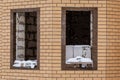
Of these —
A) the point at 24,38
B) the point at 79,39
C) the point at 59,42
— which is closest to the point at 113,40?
the point at 79,39

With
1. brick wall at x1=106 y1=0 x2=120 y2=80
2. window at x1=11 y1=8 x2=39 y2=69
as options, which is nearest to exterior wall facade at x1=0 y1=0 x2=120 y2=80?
brick wall at x1=106 y1=0 x2=120 y2=80

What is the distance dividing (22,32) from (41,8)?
839 millimetres

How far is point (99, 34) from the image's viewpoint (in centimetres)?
747

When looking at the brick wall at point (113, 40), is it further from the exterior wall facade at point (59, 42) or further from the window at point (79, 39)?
the window at point (79, 39)

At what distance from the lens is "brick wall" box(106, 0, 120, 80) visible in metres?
7.49

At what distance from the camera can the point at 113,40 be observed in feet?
24.7

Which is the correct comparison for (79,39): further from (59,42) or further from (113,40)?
(113,40)

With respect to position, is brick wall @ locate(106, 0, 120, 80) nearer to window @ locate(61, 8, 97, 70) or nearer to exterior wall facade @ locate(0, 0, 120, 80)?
exterior wall facade @ locate(0, 0, 120, 80)

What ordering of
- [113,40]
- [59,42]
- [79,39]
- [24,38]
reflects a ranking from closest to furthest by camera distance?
1. [59,42]
2. [113,40]
3. [79,39]
4. [24,38]

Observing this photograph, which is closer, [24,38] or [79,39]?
[79,39]

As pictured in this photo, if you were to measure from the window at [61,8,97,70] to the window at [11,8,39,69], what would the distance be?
2.21ft

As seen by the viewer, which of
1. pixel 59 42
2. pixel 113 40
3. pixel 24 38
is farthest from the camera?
pixel 24 38

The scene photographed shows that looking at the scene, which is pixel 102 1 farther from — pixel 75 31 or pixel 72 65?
pixel 72 65

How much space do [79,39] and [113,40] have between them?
72 cm
